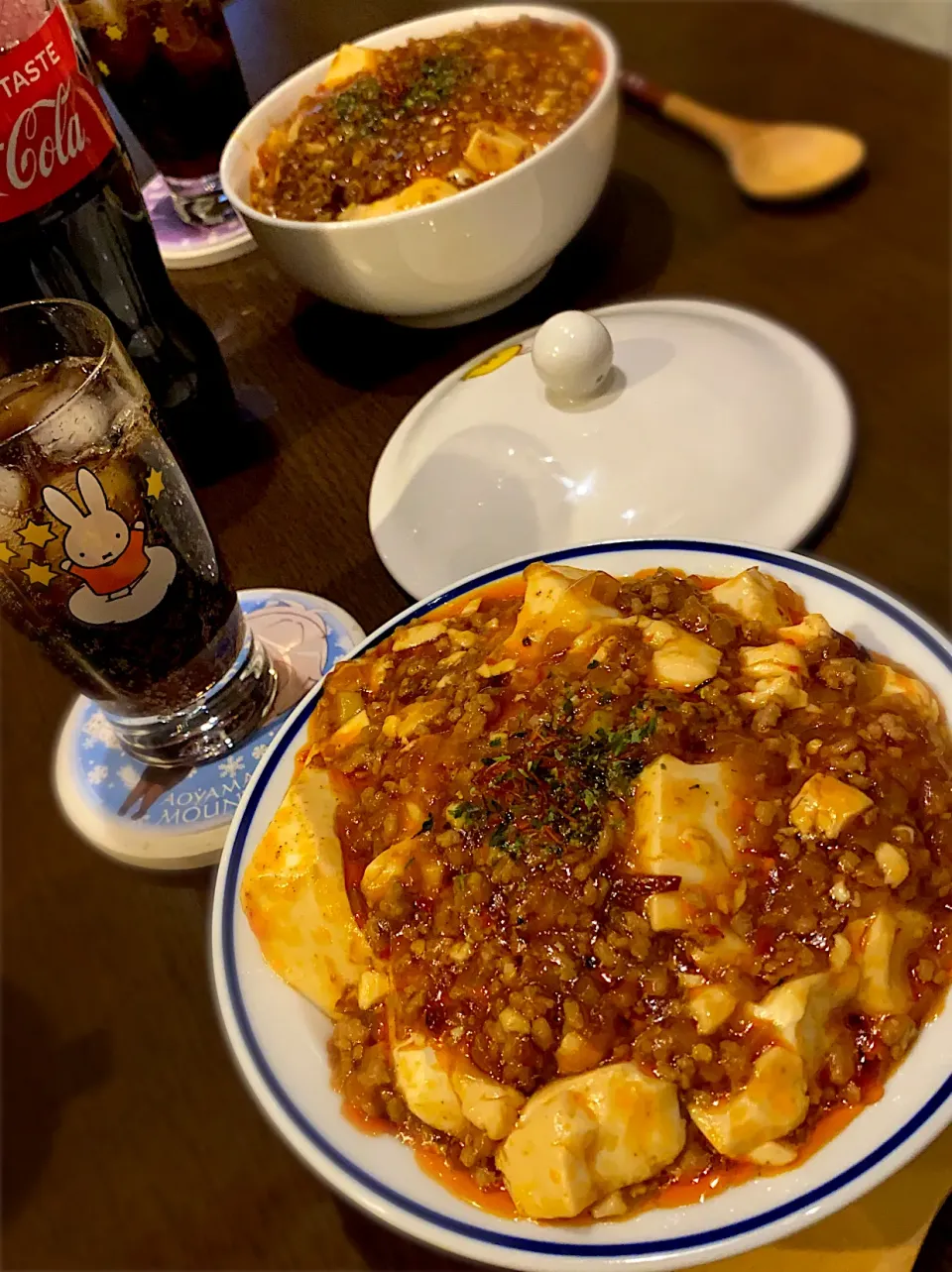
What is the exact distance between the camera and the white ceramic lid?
3.23ft

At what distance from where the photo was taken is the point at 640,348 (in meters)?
1.10

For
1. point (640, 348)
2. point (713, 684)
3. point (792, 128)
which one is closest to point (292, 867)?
point (713, 684)

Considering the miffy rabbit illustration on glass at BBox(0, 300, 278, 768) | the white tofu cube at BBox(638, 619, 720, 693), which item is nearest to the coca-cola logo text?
the miffy rabbit illustration on glass at BBox(0, 300, 278, 768)

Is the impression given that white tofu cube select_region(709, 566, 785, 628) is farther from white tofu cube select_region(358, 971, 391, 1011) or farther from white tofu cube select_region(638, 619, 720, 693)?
white tofu cube select_region(358, 971, 391, 1011)

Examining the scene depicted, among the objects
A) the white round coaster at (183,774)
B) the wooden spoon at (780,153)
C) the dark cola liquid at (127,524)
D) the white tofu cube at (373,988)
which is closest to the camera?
the white tofu cube at (373,988)

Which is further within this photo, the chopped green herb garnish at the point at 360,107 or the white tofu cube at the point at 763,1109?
the chopped green herb garnish at the point at 360,107

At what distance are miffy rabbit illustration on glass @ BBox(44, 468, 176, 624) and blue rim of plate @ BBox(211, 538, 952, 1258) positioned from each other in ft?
0.61

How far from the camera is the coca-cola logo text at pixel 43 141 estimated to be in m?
0.89

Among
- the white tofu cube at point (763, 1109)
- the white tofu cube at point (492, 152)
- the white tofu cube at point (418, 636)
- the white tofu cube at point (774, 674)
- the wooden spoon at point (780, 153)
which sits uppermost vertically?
the white tofu cube at point (492, 152)

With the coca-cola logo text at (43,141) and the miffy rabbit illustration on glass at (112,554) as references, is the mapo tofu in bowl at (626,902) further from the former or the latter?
the coca-cola logo text at (43,141)

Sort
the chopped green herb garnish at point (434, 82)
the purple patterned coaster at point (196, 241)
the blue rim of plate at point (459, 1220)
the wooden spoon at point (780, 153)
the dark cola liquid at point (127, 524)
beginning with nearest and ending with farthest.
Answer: the blue rim of plate at point (459, 1220) < the dark cola liquid at point (127, 524) < the wooden spoon at point (780, 153) < the chopped green herb garnish at point (434, 82) < the purple patterned coaster at point (196, 241)

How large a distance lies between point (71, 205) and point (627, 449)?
59 centimetres

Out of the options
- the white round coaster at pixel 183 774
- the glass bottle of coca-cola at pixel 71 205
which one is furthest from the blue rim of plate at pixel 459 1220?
Answer: the glass bottle of coca-cola at pixel 71 205

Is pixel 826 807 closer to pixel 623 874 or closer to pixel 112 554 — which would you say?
pixel 623 874
